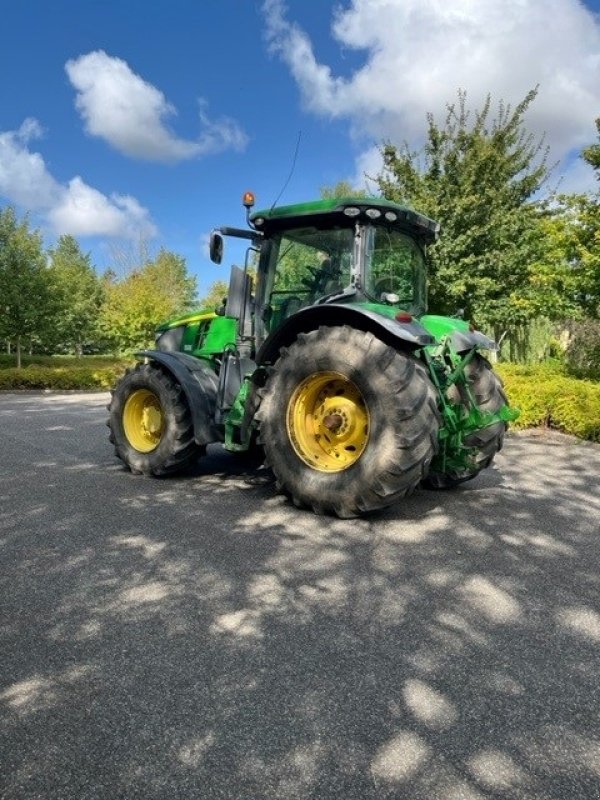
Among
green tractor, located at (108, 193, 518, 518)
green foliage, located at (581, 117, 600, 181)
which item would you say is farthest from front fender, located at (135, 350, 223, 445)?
green foliage, located at (581, 117, 600, 181)

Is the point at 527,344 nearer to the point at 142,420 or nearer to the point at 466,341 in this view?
the point at 466,341

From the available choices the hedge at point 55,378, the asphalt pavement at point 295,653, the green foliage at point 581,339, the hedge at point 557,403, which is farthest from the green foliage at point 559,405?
the hedge at point 55,378

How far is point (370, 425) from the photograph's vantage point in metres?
3.97

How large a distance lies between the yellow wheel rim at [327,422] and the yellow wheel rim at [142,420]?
1.80 meters

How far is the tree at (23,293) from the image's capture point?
22203 mm

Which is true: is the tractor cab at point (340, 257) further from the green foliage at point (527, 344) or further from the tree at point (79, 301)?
the tree at point (79, 301)

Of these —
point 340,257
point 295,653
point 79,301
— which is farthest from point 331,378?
point 79,301

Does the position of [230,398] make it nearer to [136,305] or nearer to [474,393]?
[474,393]

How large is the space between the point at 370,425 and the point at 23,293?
72.2ft

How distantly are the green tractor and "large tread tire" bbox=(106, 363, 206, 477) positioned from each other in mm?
12

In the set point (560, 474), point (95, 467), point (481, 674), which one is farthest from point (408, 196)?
point (481, 674)

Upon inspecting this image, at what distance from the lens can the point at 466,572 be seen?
315 centimetres

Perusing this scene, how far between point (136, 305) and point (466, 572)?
19642mm

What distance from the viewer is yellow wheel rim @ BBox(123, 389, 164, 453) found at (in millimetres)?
5617
